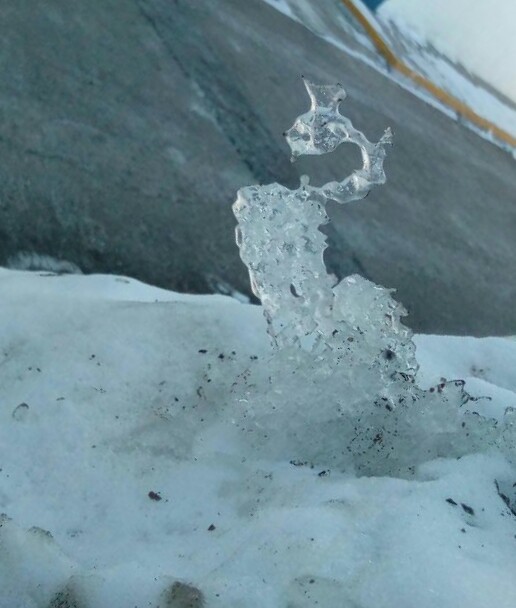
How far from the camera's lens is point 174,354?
1781mm

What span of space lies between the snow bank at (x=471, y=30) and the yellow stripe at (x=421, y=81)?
639mm

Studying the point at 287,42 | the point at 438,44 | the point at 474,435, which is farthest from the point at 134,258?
the point at 438,44

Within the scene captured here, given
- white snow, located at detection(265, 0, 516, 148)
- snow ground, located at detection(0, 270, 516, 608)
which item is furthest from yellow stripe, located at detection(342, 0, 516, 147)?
snow ground, located at detection(0, 270, 516, 608)

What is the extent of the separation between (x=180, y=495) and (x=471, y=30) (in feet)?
19.6

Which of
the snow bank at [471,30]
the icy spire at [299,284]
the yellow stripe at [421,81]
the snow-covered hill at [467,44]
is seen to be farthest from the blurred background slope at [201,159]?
the snow bank at [471,30]

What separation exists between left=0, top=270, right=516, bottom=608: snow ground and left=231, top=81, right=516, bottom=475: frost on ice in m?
0.05

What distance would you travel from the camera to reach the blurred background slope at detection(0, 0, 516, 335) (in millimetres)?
2535

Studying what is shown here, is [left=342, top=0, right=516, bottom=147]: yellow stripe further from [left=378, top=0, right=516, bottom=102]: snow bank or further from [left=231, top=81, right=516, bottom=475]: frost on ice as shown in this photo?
[left=231, top=81, right=516, bottom=475]: frost on ice

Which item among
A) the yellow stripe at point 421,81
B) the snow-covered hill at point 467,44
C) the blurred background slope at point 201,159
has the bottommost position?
the blurred background slope at point 201,159

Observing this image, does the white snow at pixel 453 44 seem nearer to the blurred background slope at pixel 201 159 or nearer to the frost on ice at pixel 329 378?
the blurred background slope at pixel 201 159

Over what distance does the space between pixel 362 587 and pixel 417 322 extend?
Answer: 192cm

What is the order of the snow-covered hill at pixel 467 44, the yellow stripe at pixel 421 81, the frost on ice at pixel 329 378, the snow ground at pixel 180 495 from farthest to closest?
1. the snow-covered hill at pixel 467 44
2. the yellow stripe at pixel 421 81
3. the frost on ice at pixel 329 378
4. the snow ground at pixel 180 495

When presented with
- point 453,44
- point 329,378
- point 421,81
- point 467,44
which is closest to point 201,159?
point 329,378

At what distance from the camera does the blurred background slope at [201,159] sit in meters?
2.54
